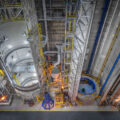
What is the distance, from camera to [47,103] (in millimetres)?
12078

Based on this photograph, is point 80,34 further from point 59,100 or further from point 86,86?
point 86,86

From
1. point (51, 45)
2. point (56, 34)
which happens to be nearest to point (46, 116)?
point (51, 45)

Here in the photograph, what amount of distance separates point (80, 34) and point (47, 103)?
810 cm

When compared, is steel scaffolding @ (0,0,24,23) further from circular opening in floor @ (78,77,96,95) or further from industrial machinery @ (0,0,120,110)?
circular opening in floor @ (78,77,96,95)

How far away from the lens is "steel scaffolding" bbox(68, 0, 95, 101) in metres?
6.75

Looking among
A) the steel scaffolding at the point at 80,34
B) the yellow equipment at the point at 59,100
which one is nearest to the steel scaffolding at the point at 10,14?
the steel scaffolding at the point at 80,34

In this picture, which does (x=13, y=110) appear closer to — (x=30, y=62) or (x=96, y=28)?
(x=30, y=62)

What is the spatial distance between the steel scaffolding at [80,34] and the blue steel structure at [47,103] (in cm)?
336

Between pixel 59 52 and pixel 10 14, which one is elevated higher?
pixel 10 14

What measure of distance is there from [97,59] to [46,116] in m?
8.01

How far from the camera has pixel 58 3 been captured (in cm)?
931

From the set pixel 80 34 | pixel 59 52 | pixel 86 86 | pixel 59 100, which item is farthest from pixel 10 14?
pixel 86 86

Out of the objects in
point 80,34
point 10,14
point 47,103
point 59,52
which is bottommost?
point 47,103

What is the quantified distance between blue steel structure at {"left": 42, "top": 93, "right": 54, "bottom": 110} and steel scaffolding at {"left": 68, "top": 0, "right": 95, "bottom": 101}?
3.36 metres
